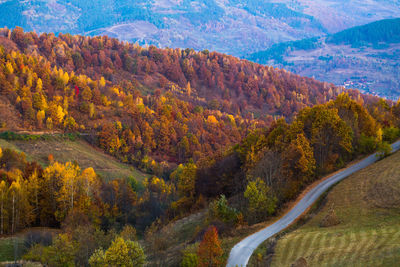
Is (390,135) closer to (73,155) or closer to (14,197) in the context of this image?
(14,197)

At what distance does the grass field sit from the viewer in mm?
103125

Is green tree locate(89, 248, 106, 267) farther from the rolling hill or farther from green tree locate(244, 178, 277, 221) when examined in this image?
green tree locate(244, 178, 277, 221)

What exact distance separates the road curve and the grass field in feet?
211

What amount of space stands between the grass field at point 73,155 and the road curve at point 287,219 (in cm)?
6430

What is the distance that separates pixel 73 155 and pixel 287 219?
8129 cm

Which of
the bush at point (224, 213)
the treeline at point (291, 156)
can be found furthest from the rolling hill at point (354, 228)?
the bush at point (224, 213)

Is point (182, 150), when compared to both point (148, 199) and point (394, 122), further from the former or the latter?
point (394, 122)

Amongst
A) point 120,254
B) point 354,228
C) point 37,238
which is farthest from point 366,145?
point 37,238

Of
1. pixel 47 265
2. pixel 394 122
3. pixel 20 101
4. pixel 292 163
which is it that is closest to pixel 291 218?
pixel 292 163

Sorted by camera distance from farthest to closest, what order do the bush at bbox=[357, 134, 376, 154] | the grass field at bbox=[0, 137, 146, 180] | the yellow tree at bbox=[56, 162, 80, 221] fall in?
the grass field at bbox=[0, 137, 146, 180] → the yellow tree at bbox=[56, 162, 80, 221] → the bush at bbox=[357, 134, 376, 154]

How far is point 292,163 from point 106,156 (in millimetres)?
86081

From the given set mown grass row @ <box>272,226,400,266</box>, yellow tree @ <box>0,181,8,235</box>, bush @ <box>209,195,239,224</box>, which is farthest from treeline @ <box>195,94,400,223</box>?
yellow tree @ <box>0,181,8,235</box>

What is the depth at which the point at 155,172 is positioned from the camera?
12438cm

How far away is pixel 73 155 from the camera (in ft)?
358
